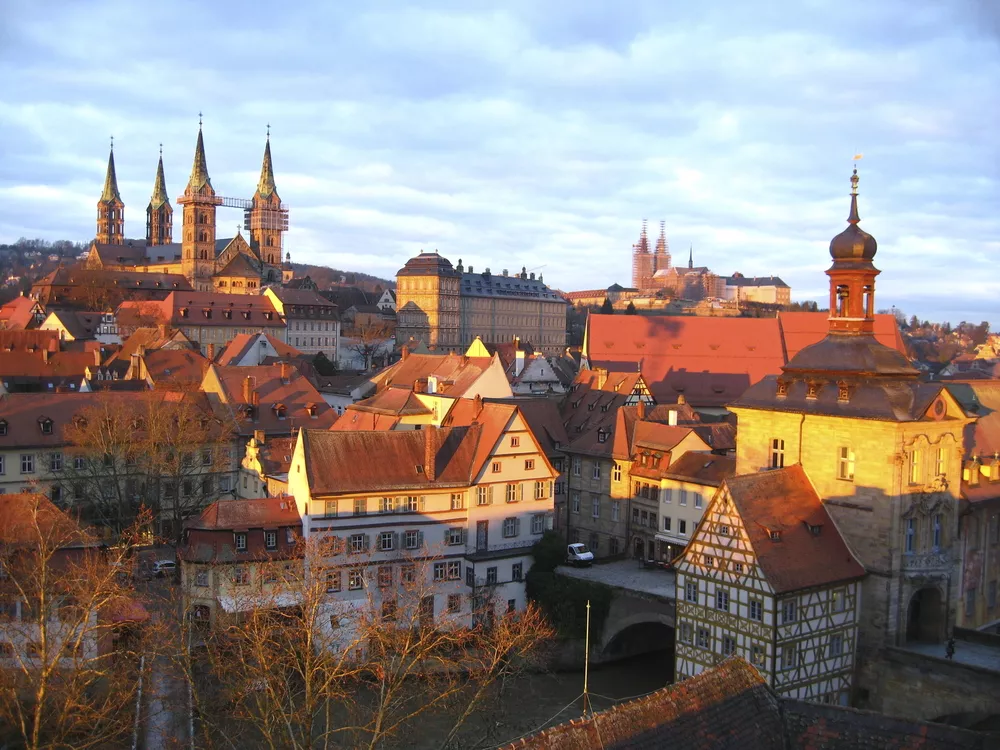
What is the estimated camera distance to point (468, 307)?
13238 cm

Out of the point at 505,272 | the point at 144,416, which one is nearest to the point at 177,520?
the point at 144,416

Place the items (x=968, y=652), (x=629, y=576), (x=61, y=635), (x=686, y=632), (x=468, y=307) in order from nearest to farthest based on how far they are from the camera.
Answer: (x=61, y=635) < (x=968, y=652) < (x=686, y=632) < (x=629, y=576) < (x=468, y=307)

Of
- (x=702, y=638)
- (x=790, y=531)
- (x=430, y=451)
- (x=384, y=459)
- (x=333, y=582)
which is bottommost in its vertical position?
(x=702, y=638)

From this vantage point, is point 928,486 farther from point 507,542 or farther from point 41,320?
point 41,320

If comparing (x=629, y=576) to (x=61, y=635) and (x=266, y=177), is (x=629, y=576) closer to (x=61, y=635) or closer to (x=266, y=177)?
(x=61, y=635)

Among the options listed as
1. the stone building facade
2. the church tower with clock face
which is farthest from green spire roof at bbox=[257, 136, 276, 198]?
the church tower with clock face

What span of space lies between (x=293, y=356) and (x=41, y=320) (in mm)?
35673

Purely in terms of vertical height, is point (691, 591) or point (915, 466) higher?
point (915, 466)

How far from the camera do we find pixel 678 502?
1599 inches

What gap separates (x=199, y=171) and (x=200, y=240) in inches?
544

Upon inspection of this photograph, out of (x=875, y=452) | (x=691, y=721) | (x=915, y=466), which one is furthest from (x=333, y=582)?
(x=691, y=721)

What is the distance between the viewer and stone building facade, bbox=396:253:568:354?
12850 centimetres

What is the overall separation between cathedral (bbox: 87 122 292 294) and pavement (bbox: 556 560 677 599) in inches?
3931

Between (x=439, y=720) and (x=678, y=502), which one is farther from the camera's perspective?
(x=678, y=502)
